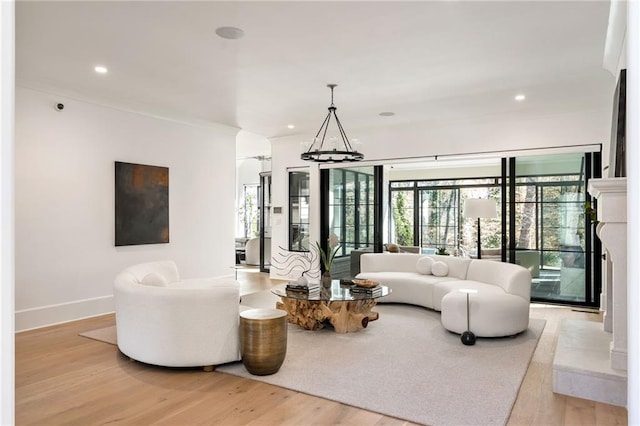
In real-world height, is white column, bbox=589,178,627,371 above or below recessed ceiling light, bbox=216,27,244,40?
below

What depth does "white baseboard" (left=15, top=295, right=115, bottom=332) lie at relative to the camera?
484 centimetres

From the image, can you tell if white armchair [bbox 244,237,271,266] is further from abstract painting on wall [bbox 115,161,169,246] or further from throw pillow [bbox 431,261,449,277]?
throw pillow [bbox 431,261,449,277]

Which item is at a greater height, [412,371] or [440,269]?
[440,269]

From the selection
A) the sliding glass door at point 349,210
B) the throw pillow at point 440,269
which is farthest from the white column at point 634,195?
the sliding glass door at point 349,210

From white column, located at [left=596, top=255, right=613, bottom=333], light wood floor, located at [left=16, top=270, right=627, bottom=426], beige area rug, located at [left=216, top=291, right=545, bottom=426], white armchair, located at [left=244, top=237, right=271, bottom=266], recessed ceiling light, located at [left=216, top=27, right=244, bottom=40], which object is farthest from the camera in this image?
white armchair, located at [left=244, top=237, right=271, bottom=266]

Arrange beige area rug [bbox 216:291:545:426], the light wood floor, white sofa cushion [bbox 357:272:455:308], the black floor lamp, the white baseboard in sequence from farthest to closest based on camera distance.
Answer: the black floor lamp < white sofa cushion [bbox 357:272:455:308] < the white baseboard < beige area rug [bbox 216:291:545:426] < the light wood floor

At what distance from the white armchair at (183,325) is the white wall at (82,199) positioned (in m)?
2.09

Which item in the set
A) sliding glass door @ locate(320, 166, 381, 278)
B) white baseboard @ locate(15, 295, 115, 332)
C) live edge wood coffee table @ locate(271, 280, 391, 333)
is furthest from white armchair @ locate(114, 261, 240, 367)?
sliding glass door @ locate(320, 166, 381, 278)

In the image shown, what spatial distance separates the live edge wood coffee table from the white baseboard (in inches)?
101

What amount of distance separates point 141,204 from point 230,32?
3.41 m

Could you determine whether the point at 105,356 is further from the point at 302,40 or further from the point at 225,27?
the point at 302,40

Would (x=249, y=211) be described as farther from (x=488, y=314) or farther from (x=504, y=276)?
(x=488, y=314)

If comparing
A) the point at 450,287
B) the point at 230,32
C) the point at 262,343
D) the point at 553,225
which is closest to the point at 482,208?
the point at 553,225

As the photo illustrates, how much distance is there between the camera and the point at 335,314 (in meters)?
4.70
